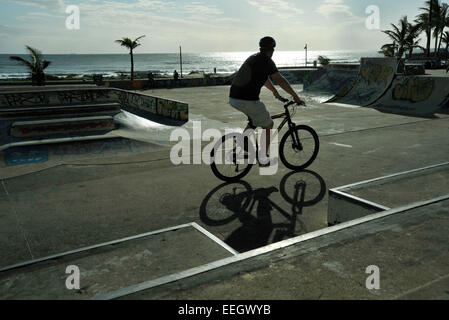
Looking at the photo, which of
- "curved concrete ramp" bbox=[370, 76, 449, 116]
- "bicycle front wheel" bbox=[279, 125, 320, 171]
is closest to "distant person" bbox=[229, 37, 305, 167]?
"bicycle front wheel" bbox=[279, 125, 320, 171]

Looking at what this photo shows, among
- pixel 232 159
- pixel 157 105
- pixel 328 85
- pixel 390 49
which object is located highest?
pixel 390 49

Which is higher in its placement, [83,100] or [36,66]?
[36,66]

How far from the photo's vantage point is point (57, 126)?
929cm

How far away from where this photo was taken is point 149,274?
9.98ft

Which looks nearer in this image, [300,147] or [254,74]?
[254,74]

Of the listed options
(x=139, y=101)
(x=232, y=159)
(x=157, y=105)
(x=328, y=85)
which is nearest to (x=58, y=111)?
(x=157, y=105)

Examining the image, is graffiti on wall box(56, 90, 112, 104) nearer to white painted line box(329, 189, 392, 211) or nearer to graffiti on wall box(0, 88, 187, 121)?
graffiti on wall box(0, 88, 187, 121)

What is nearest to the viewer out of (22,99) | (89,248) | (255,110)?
(89,248)

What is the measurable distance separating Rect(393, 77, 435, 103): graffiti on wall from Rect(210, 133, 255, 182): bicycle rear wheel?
11533 mm

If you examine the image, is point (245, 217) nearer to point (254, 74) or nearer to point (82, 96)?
point (254, 74)

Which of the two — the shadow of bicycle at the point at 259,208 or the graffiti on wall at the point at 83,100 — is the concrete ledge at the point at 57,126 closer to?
Result: the graffiti on wall at the point at 83,100

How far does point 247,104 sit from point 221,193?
142cm

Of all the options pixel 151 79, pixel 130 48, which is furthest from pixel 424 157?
pixel 130 48

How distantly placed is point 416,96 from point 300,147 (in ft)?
35.0
